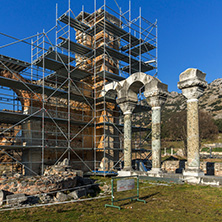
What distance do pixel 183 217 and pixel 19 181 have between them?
597cm

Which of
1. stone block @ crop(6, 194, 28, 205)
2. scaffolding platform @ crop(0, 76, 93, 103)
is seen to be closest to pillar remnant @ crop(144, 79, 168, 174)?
scaffolding platform @ crop(0, 76, 93, 103)

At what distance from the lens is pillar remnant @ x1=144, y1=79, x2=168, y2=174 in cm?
1230

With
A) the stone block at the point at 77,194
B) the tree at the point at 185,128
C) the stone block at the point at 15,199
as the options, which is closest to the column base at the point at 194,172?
the stone block at the point at 77,194

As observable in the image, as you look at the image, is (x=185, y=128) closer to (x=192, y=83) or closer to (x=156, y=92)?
(x=156, y=92)

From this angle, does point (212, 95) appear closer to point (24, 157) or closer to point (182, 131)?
point (182, 131)

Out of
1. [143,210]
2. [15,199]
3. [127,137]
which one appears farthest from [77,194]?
[127,137]

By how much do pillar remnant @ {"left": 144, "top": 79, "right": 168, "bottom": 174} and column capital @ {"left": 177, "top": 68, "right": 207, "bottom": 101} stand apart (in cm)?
143

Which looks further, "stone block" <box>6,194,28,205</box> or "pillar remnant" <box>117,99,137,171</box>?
"pillar remnant" <box>117,99,137,171</box>

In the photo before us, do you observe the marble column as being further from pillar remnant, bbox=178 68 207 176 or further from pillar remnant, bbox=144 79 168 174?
pillar remnant, bbox=178 68 207 176

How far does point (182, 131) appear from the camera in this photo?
2853 cm

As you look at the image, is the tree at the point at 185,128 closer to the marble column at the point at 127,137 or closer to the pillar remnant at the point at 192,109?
→ the marble column at the point at 127,137

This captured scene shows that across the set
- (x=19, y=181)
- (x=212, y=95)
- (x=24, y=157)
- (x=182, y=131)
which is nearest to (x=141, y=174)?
(x=19, y=181)

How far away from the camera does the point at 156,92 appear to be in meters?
12.3

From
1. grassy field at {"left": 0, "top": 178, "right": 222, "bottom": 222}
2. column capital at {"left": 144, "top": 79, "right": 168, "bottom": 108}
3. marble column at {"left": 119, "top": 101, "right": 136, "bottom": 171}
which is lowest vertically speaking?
grassy field at {"left": 0, "top": 178, "right": 222, "bottom": 222}
